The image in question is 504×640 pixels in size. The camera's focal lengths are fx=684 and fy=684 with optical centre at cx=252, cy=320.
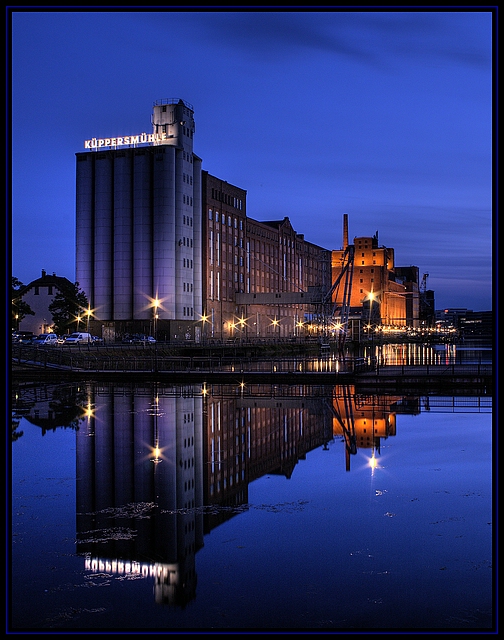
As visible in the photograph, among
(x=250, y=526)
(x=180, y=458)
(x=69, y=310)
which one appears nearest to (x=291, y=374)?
(x=180, y=458)

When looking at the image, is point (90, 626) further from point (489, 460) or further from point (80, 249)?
point (80, 249)

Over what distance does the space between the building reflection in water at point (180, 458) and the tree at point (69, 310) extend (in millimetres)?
65138

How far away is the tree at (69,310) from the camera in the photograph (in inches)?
4215

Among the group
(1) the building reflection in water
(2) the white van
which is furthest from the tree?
(1) the building reflection in water

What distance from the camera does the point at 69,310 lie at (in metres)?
108

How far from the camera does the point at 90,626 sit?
9984 millimetres

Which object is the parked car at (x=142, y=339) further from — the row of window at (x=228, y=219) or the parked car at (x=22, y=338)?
the row of window at (x=228, y=219)

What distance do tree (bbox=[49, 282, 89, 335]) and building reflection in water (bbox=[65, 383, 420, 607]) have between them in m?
65.1

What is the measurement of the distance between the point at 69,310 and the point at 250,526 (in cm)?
9782

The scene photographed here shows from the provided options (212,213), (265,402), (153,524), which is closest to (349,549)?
(153,524)

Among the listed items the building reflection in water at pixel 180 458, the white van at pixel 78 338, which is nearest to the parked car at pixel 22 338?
the white van at pixel 78 338

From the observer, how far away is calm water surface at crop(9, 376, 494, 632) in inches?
418

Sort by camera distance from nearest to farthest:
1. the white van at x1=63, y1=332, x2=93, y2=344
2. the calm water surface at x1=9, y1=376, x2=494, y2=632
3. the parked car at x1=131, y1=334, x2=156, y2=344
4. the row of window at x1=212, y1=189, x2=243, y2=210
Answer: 1. the calm water surface at x1=9, y1=376, x2=494, y2=632
2. the white van at x1=63, y1=332, x2=93, y2=344
3. the parked car at x1=131, y1=334, x2=156, y2=344
4. the row of window at x1=212, y1=189, x2=243, y2=210

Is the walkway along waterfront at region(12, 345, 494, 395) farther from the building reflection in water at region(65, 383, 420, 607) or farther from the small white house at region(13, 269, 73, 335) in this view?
the small white house at region(13, 269, 73, 335)
